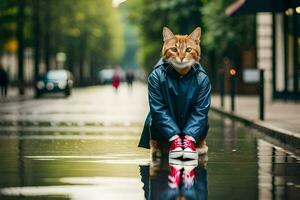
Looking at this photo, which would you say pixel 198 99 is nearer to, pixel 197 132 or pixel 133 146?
pixel 197 132

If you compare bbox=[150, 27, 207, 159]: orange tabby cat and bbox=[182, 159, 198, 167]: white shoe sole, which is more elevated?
bbox=[150, 27, 207, 159]: orange tabby cat

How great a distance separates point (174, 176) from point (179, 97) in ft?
7.45

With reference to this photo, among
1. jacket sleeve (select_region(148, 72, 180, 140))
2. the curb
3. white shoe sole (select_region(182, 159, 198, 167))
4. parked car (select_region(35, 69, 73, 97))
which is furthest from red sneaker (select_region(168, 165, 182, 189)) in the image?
parked car (select_region(35, 69, 73, 97))

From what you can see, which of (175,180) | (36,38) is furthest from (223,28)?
(175,180)

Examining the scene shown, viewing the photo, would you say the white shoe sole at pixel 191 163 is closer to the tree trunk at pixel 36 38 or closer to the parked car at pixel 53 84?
the parked car at pixel 53 84

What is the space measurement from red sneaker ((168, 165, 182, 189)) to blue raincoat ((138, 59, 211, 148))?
3.65 ft

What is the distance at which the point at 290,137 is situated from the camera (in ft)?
56.3

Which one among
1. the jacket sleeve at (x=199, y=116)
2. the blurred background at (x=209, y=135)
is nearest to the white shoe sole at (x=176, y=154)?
the blurred background at (x=209, y=135)

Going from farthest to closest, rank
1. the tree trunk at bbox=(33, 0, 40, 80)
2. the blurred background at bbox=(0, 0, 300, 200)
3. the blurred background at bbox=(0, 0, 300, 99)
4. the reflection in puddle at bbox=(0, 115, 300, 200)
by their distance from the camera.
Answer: the tree trunk at bbox=(33, 0, 40, 80)
the blurred background at bbox=(0, 0, 300, 99)
the blurred background at bbox=(0, 0, 300, 200)
the reflection in puddle at bbox=(0, 115, 300, 200)

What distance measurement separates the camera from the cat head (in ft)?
42.3

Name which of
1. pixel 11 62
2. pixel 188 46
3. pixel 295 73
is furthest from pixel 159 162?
pixel 11 62

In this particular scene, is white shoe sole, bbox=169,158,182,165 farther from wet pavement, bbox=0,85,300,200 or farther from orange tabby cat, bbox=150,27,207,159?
orange tabby cat, bbox=150,27,207,159

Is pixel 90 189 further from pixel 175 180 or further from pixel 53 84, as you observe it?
pixel 53 84

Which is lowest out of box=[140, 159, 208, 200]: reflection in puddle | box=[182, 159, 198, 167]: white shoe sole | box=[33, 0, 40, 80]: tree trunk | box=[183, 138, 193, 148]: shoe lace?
box=[140, 159, 208, 200]: reflection in puddle
